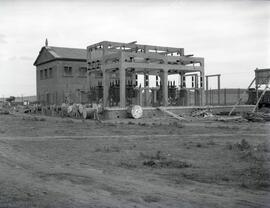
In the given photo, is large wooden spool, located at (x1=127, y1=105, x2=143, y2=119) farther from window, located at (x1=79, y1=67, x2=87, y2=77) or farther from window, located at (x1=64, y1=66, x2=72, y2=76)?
window, located at (x1=79, y1=67, x2=87, y2=77)

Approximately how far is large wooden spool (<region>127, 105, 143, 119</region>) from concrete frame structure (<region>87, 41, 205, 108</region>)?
1.82 metres

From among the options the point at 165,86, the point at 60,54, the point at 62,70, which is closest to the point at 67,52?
the point at 60,54

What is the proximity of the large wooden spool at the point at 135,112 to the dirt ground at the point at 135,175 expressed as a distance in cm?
1403

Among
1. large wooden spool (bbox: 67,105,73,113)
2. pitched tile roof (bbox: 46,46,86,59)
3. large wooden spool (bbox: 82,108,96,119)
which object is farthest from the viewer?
pitched tile roof (bbox: 46,46,86,59)

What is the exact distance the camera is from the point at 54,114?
127 feet

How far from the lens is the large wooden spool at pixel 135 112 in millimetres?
28641

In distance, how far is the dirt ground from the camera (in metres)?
6.59

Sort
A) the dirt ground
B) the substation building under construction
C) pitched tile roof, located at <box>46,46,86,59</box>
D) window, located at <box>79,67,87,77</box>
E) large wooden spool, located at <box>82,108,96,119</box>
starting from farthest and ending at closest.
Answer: window, located at <box>79,67,87,77</box>, pitched tile roof, located at <box>46,46,86,59</box>, the substation building under construction, large wooden spool, located at <box>82,108,96,119</box>, the dirt ground

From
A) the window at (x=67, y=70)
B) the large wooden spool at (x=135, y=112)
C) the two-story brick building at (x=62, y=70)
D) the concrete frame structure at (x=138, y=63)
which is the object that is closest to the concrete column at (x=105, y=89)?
the concrete frame structure at (x=138, y=63)

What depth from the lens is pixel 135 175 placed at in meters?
8.72

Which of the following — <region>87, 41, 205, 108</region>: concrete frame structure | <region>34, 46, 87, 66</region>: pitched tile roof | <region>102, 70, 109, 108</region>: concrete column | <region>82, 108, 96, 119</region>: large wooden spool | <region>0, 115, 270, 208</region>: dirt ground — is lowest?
<region>0, 115, 270, 208</region>: dirt ground

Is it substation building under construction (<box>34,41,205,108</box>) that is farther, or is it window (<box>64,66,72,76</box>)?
window (<box>64,66,72,76</box>)

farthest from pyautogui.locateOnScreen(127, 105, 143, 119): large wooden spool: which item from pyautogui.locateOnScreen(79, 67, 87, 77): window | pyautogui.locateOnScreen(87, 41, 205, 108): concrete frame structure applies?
pyautogui.locateOnScreen(79, 67, 87, 77): window

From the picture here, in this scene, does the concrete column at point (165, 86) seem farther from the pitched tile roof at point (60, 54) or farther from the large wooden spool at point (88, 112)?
the pitched tile roof at point (60, 54)
